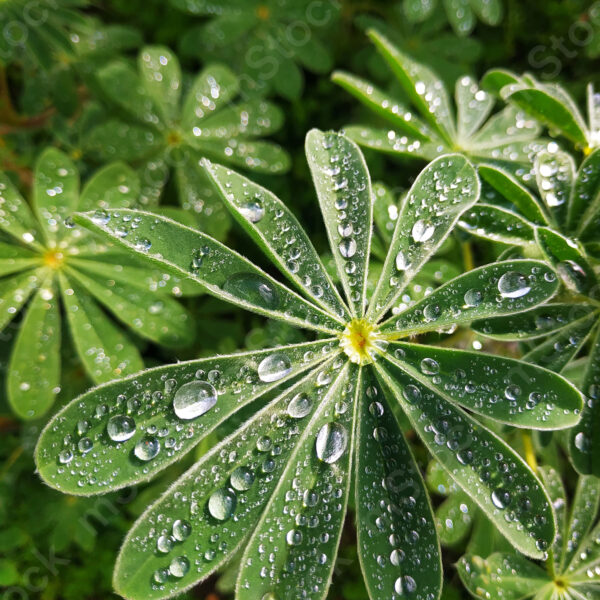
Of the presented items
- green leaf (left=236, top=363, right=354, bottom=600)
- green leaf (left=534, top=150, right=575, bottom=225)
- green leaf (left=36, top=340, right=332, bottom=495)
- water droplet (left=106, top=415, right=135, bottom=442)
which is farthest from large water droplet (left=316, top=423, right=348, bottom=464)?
green leaf (left=534, top=150, right=575, bottom=225)

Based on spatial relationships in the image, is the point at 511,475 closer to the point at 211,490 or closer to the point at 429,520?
the point at 429,520

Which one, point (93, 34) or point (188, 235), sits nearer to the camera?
point (188, 235)

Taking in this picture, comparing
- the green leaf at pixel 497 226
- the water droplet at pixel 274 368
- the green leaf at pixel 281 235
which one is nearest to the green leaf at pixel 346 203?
the green leaf at pixel 281 235

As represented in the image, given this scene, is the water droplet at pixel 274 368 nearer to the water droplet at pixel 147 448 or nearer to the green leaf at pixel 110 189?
the water droplet at pixel 147 448

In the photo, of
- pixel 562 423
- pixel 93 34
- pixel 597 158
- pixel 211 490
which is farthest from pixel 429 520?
pixel 93 34

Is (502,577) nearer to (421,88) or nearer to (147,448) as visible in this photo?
(147,448)

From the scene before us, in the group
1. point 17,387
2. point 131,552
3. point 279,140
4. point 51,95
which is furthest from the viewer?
point 279,140

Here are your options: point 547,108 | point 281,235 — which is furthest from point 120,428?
point 547,108
